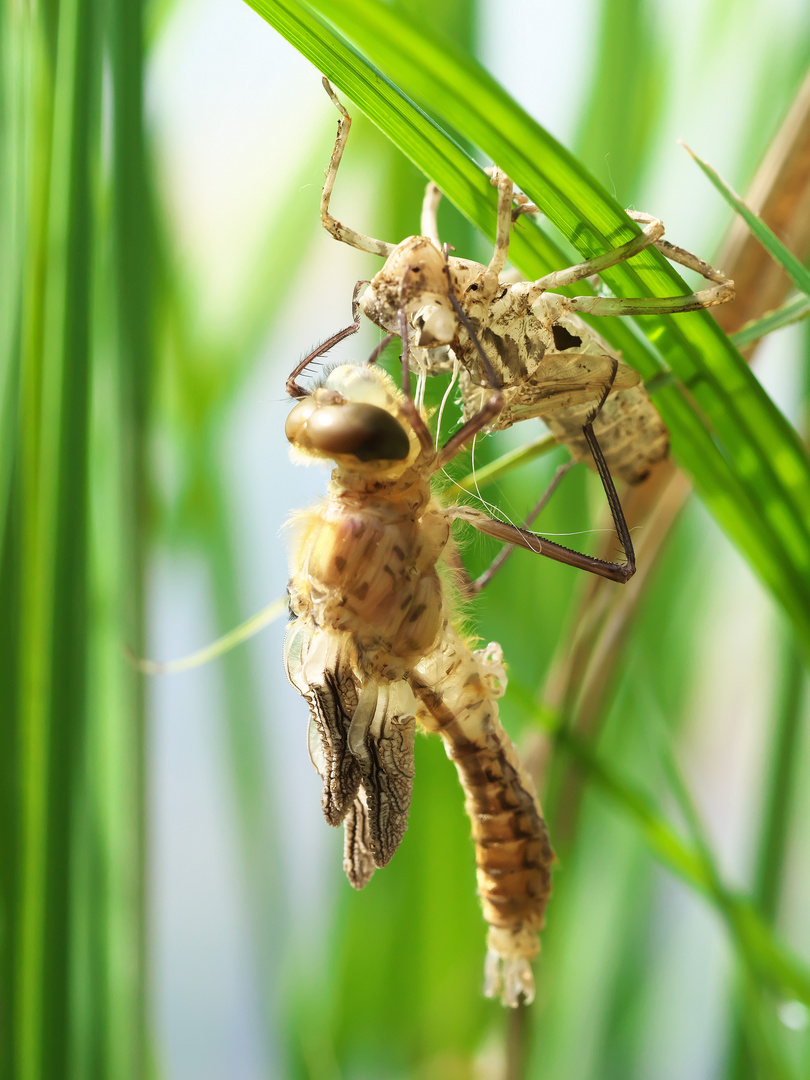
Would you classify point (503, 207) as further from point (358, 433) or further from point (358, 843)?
point (358, 843)

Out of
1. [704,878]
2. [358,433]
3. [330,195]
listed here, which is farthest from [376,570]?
[704,878]

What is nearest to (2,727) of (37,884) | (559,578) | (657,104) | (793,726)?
(37,884)

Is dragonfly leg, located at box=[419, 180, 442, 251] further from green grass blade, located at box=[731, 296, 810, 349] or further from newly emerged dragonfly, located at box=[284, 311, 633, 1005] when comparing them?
green grass blade, located at box=[731, 296, 810, 349]

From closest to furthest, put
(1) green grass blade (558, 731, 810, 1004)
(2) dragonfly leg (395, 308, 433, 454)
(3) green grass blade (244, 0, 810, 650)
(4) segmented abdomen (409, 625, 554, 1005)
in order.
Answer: (3) green grass blade (244, 0, 810, 650), (2) dragonfly leg (395, 308, 433, 454), (4) segmented abdomen (409, 625, 554, 1005), (1) green grass blade (558, 731, 810, 1004)

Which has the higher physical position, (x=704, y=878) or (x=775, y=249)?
(x=775, y=249)

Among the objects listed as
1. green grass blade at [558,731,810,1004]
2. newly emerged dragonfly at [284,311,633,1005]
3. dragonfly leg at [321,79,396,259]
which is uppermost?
dragonfly leg at [321,79,396,259]

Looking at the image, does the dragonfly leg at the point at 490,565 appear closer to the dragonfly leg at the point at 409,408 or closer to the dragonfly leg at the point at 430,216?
the dragonfly leg at the point at 409,408

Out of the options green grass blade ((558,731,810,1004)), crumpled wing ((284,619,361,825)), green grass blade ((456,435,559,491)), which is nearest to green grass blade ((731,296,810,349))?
green grass blade ((456,435,559,491))
